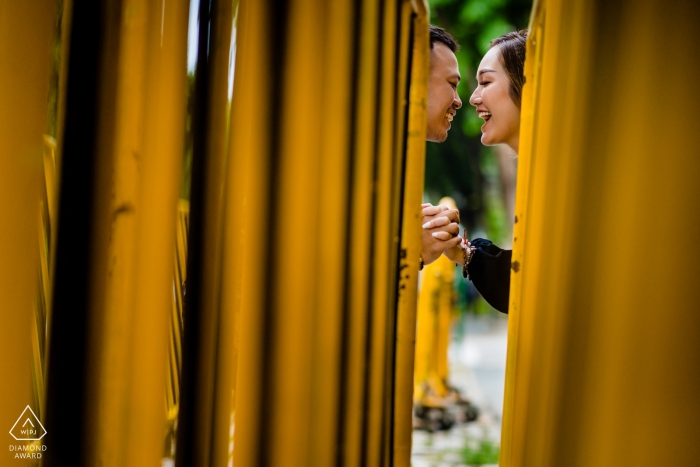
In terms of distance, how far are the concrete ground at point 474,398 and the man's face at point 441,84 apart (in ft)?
2.96

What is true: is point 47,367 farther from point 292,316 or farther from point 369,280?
point 369,280

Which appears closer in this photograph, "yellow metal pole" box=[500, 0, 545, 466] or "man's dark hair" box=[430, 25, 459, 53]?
"yellow metal pole" box=[500, 0, 545, 466]

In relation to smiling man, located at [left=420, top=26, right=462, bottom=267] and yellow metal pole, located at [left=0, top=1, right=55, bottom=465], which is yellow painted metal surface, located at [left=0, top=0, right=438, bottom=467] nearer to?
yellow metal pole, located at [left=0, top=1, right=55, bottom=465]

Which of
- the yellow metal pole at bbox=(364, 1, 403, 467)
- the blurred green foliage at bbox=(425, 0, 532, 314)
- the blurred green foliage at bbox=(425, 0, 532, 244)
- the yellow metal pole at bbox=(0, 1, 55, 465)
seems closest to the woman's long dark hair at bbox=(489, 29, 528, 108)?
the yellow metal pole at bbox=(364, 1, 403, 467)

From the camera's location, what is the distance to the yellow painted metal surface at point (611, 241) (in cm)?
88

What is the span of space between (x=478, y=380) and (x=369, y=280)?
10.9ft

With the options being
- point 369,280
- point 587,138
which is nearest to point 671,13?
point 587,138

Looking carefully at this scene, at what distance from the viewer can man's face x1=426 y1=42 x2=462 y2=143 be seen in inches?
44.7

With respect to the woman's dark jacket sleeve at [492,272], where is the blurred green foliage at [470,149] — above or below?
above

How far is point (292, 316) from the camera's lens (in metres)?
0.93

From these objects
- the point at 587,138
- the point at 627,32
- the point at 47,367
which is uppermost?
the point at 627,32

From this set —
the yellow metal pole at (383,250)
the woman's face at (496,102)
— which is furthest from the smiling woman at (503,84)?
the yellow metal pole at (383,250)

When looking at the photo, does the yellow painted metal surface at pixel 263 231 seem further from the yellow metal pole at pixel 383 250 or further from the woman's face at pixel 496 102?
the woman's face at pixel 496 102

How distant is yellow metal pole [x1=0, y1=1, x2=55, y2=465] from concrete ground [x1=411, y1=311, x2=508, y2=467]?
54.4 inches
